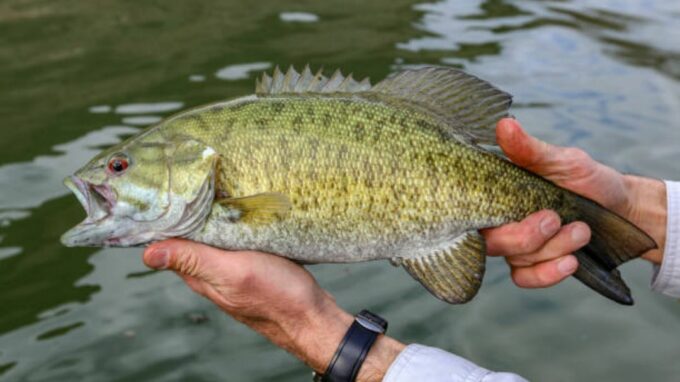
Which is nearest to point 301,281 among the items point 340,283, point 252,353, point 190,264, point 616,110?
point 190,264

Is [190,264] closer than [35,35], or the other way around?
[190,264]

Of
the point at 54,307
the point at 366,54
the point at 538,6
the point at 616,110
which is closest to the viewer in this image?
the point at 54,307

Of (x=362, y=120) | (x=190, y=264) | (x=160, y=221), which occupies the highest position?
(x=362, y=120)

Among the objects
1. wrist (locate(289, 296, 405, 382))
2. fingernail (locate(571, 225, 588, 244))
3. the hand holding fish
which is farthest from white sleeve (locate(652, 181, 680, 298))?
wrist (locate(289, 296, 405, 382))

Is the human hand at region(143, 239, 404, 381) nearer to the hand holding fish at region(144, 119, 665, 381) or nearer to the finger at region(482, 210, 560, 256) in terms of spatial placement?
the hand holding fish at region(144, 119, 665, 381)

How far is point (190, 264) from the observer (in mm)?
2707

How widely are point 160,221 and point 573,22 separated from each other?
29.6 feet

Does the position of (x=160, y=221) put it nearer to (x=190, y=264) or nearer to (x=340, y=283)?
(x=190, y=264)

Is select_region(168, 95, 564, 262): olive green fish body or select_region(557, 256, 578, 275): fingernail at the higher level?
select_region(168, 95, 564, 262): olive green fish body

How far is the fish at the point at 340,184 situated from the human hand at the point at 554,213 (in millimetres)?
Result: 69

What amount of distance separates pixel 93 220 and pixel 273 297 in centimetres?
73

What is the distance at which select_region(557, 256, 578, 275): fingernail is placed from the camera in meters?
2.94

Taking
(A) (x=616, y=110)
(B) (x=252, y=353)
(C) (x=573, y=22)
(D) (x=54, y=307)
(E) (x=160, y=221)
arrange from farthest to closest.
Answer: (C) (x=573, y=22), (A) (x=616, y=110), (D) (x=54, y=307), (B) (x=252, y=353), (E) (x=160, y=221)

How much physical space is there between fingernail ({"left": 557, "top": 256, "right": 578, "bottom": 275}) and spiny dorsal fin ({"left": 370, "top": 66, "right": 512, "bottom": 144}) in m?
0.55
